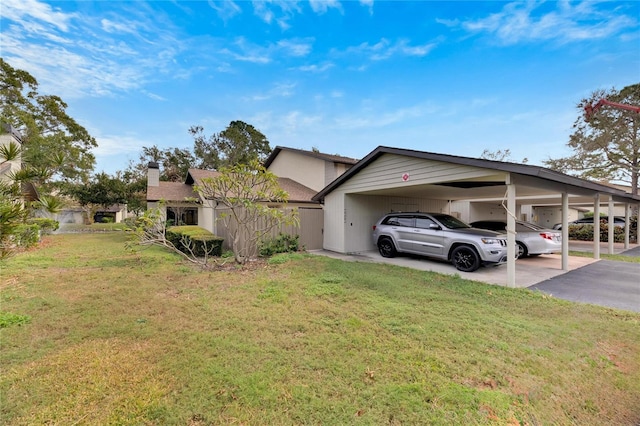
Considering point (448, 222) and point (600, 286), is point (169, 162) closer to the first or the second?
point (448, 222)

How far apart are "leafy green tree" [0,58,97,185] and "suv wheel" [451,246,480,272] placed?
20.2 m

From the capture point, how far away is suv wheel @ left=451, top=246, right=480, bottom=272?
25.2ft

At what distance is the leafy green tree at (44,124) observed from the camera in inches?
696

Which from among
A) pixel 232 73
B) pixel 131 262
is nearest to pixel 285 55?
pixel 232 73

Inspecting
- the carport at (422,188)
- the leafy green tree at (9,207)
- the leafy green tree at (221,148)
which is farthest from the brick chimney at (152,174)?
the leafy green tree at (9,207)

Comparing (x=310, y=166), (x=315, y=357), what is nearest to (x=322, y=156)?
(x=310, y=166)

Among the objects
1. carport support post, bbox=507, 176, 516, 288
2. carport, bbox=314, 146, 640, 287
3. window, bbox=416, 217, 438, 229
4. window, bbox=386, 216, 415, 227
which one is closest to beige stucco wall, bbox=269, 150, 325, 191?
carport, bbox=314, 146, 640, 287

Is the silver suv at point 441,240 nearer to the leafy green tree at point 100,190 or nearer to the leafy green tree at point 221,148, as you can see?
the leafy green tree at point 221,148

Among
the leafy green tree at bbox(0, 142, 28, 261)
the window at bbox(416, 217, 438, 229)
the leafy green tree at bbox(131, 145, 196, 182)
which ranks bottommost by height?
the window at bbox(416, 217, 438, 229)

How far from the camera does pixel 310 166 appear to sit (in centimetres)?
1684

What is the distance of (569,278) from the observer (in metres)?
7.11

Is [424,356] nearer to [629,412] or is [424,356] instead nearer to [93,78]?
[629,412]

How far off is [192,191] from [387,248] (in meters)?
13.7

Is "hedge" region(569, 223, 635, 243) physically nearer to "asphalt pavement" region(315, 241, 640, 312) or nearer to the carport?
the carport
